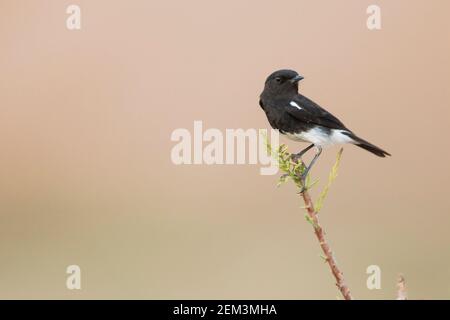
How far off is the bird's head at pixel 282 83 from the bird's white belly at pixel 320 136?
0.94 feet

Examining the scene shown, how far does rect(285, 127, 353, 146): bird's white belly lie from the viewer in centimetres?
457

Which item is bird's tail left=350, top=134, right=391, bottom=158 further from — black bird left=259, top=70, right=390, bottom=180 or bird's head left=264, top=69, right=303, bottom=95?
bird's head left=264, top=69, right=303, bottom=95

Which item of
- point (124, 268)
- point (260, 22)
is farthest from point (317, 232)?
point (260, 22)

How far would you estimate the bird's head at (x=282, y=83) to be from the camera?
4715 mm

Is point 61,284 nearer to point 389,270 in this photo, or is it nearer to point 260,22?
point 389,270

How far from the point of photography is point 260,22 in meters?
14.6

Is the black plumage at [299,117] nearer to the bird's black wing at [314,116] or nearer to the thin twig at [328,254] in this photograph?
the bird's black wing at [314,116]

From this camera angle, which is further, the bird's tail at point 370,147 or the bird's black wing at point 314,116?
the bird's black wing at point 314,116

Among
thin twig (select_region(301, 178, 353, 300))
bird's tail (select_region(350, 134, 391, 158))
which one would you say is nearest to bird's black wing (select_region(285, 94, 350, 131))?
bird's tail (select_region(350, 134, 391, 158))

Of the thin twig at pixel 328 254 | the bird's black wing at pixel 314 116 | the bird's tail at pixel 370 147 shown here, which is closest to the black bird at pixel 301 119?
the bird's black wing at pixel 314 116

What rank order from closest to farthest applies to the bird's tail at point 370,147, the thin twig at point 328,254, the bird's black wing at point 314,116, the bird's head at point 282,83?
1. the thin twig at point 328,254
2. the bird's tail at point 370,147
3. the bird's black wing at point 314,116
4. the bird's head at point 282,83

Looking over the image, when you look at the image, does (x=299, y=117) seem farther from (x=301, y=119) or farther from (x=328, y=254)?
(x=328, y=254)

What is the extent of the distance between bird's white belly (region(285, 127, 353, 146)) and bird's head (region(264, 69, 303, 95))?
29 centimetres

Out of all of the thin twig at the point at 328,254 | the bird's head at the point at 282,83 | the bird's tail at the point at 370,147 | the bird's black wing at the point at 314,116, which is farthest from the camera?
the bird's head at the point at 282,83
